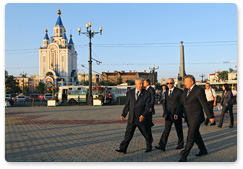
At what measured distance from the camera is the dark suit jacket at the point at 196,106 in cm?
563

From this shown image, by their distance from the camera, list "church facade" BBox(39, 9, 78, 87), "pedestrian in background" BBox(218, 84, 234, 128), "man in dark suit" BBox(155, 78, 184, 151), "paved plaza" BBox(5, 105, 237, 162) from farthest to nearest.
A: "church facade" BBox(39, 9, 78, 87) < "pedestrian in background" BBox(218, 84, 234, 128) < "man in dark suit" BBox(155, 78, 184, 151) < "paved plaza" BBox(5, 105, 237, 162)

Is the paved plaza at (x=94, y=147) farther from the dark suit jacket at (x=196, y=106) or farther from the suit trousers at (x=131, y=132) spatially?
the dark suit jacket at (x=196, y=106)

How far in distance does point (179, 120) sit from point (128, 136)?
145cm

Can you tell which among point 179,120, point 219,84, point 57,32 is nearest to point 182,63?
point 219,84

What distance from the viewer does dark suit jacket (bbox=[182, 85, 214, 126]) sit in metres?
5.63

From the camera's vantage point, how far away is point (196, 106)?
18.7 ft

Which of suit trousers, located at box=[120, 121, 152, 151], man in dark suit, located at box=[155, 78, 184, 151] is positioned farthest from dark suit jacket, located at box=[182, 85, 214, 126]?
suit trousers, located at box=[120, 121, 152, 151]

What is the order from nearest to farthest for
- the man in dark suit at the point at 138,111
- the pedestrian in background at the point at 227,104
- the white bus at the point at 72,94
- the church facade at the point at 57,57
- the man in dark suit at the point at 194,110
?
the man in dark suit at the point at 194,110, the man in dark suit at the point at 138,111, the pedestrian in background at the point at 227,104, the white bus at the point at 72,94, the church facade at the point at 57,57

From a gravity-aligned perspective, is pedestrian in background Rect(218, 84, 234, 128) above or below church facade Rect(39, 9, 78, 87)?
below

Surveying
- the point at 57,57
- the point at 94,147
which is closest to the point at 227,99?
the point at 94,147

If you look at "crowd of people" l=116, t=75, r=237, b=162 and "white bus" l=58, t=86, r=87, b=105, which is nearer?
"crowd of people" l=116, t=75, r=237, b=162

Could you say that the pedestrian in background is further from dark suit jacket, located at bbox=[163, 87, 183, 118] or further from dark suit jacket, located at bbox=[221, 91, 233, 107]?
dark suit jacket, located at bbox=[163, 87, 183, 118]

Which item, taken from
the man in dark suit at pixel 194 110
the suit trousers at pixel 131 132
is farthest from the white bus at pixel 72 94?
the man in dark suit at pixel 194 110

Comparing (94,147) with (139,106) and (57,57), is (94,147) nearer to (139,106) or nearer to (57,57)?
(139,106)
